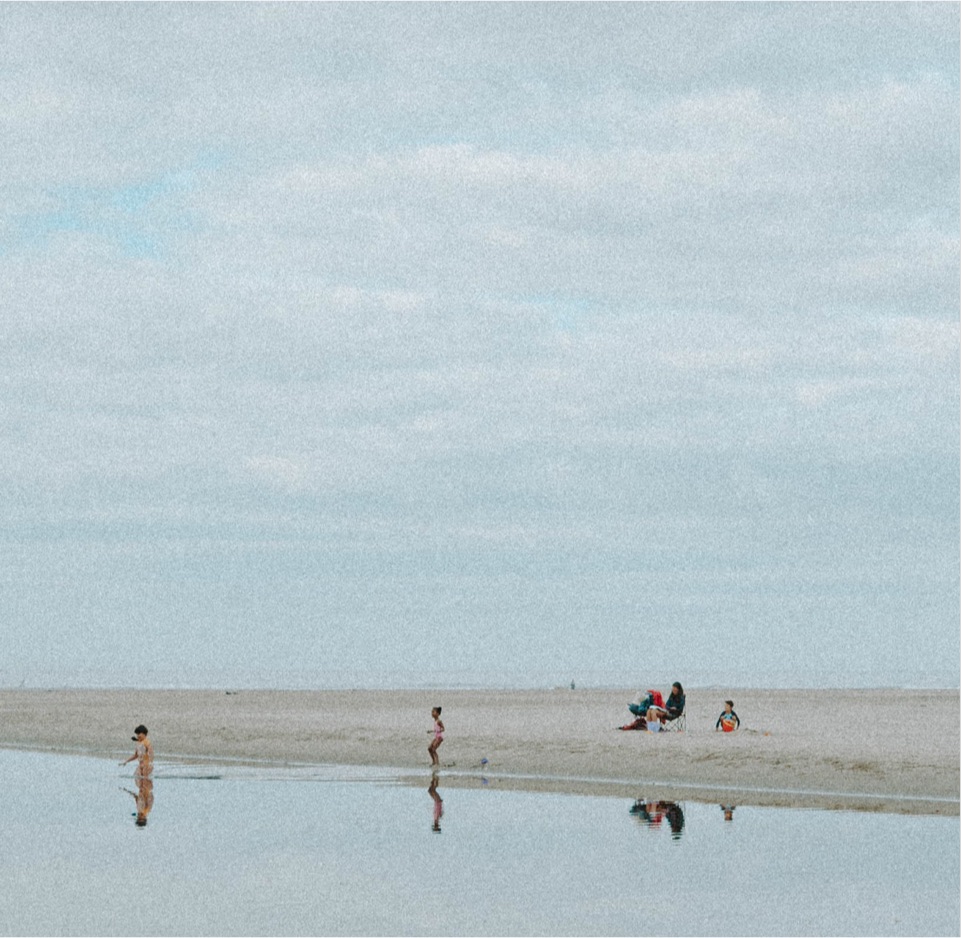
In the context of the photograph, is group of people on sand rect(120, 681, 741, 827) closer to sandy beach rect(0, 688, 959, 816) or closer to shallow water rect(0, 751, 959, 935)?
sandy beach rect(0, 688, 959, 816)

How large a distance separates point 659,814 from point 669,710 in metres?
16.0

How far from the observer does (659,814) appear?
29328 millimetres

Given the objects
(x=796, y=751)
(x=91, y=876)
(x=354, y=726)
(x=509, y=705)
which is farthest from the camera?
(x=509, y=705)

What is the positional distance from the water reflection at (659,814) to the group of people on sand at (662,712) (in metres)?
12.8

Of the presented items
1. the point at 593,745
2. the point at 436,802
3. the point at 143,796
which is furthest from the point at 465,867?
the point at 593,745

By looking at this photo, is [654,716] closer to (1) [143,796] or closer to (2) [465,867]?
(1) [143,796]

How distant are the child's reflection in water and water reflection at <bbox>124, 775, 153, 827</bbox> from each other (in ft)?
18.0

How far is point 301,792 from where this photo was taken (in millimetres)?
35250

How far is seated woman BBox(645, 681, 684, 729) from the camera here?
45.1 metres

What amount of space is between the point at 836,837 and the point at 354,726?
3276cm

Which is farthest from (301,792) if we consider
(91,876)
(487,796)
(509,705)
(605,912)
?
(509,705)

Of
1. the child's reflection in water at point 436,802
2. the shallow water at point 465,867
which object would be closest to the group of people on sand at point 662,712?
the child's reflection in water at point 436,802

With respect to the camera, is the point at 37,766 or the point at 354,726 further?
the point at 354,726

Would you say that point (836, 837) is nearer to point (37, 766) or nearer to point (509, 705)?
point (37, 766)
